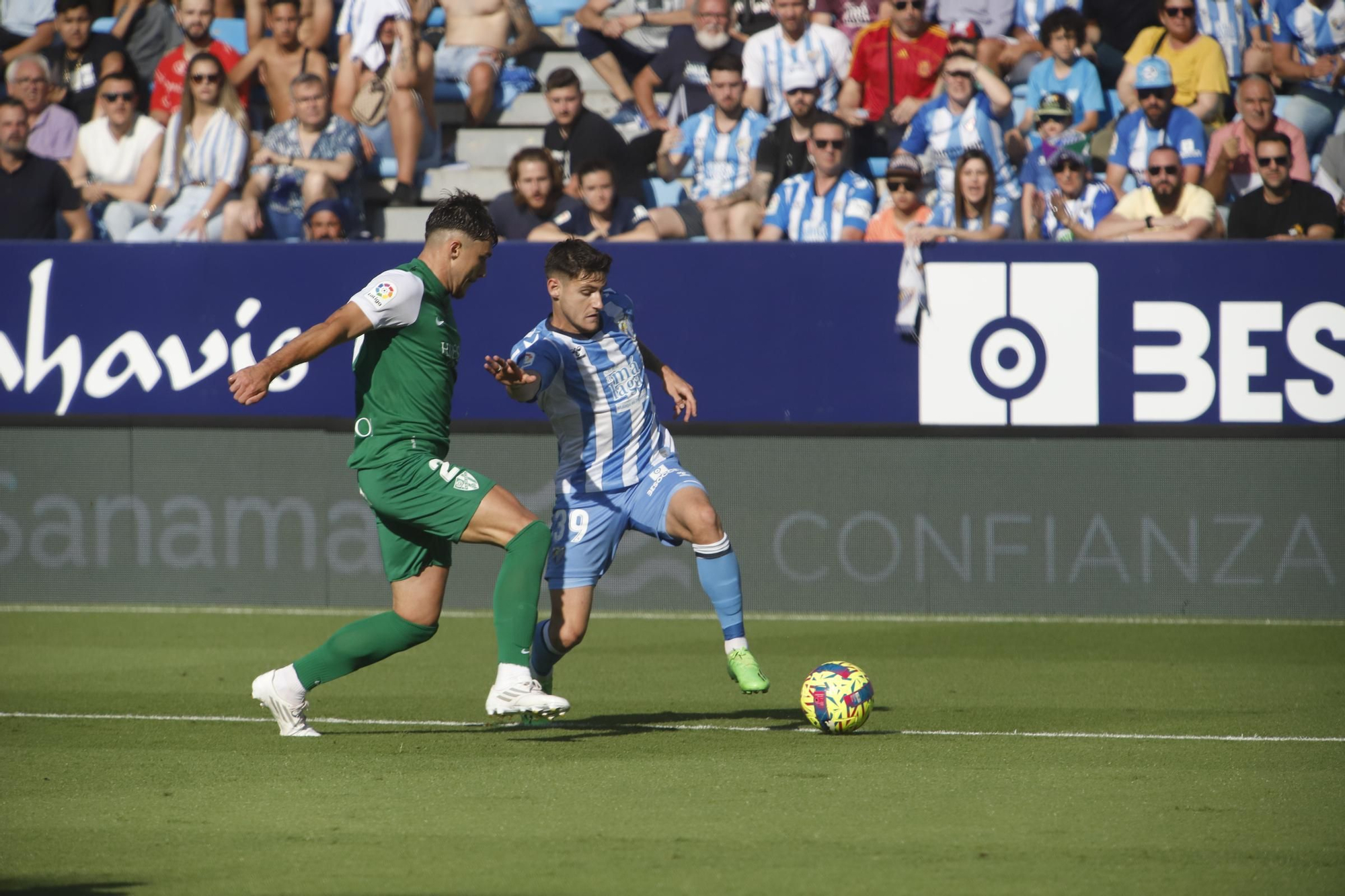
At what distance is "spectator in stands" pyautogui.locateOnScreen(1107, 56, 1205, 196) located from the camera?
12938 mm

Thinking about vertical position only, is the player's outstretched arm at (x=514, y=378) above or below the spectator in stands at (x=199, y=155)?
below

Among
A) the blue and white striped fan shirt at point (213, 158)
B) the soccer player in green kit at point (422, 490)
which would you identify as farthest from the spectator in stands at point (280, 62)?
the soccer player in green kit at point (422, 490)

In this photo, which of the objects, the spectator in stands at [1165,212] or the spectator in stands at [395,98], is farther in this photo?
the spectator in stands at [395,98]

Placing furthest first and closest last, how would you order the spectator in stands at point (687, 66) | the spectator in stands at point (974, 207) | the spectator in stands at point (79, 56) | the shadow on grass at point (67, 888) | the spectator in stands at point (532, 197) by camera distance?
the spectator in stands at point (79, 56) → the spectator in stands at point (687, 66) → the spectator in stands at point (532, 197) → the spectator in stands at point (974, 207) → the shadow on grass at point (67, 888)

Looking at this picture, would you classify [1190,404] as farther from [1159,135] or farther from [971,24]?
[971,24]

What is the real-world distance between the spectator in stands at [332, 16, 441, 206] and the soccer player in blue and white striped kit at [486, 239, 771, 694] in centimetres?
713

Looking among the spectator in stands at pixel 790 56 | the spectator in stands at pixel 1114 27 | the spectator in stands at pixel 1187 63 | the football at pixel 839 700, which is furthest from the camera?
the spectator in stands at pixel 1114 27

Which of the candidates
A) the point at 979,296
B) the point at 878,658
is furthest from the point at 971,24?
the point at 878,658

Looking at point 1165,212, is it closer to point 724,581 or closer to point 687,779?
point 724,581

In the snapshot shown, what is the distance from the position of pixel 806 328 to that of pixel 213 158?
5372mm

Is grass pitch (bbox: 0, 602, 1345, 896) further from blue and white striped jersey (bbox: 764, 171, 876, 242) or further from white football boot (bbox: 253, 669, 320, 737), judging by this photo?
blue and white striped jersey (bbox: 764, 171, 876, 242)

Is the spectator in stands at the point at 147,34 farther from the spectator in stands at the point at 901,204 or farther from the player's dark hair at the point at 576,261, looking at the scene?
the player's dark hair at the point at 576,261

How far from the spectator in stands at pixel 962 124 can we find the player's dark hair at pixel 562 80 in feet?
8.98

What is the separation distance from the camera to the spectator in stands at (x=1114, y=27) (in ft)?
46.6
